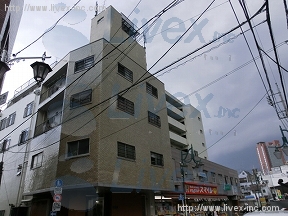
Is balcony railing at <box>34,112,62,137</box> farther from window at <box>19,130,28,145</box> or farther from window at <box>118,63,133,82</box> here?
window at <box>118,63,133,82</box>

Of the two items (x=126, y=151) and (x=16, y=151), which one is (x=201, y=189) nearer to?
(x=126, y=151)

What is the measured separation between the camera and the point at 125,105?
52.4ft

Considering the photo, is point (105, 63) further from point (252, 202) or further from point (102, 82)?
point (252, 202)

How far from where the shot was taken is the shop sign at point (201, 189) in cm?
2156

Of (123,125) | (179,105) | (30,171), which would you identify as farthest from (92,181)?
(179,105)

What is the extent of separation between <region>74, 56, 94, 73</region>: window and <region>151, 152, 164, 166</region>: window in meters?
8.27

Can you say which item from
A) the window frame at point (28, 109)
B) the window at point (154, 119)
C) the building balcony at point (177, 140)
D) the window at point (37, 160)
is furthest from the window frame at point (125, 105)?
the building balcony at point (177, 140)

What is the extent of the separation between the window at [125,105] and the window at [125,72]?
207 cm

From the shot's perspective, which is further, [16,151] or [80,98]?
[16,151]

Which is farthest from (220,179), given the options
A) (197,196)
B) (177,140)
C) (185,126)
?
(185,126)

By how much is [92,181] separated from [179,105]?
32249 mm

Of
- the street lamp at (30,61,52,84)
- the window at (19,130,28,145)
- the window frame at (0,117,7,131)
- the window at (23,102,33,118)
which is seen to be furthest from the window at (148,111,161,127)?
the window frame at (0,117,7,131)

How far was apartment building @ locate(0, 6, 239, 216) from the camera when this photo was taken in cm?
1303

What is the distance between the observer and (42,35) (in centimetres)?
775
